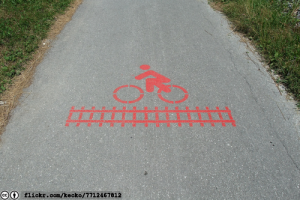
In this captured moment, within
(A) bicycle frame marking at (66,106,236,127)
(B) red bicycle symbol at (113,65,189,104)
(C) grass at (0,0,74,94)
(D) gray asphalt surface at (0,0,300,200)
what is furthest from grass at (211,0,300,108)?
(C) grass at (0,0,74,94)

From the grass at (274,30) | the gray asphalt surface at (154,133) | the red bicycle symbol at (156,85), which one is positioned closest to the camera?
the gray asphalt surface at (154,133)

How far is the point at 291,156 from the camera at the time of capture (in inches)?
107

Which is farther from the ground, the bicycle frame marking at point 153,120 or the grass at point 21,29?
the grass at point 21,29

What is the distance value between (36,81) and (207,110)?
2.92 metres

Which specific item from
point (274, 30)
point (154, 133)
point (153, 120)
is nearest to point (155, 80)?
point (153, 120)

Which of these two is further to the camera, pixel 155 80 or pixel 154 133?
pixel 155 80

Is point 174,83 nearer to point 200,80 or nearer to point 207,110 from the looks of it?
point 200,80

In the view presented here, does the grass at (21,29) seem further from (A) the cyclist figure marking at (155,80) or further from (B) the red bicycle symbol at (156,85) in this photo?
(A) the cyclist figure marking at (155,80)

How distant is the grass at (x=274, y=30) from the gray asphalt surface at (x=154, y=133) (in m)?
0.31

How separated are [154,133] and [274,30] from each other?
3979mm

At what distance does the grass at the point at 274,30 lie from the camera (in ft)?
13.1

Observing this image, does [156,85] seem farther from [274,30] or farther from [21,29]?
[21,29]

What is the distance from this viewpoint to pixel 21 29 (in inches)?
200

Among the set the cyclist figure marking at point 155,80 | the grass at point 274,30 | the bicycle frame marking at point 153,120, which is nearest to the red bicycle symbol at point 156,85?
the cyclist figure marking at point 155,80
